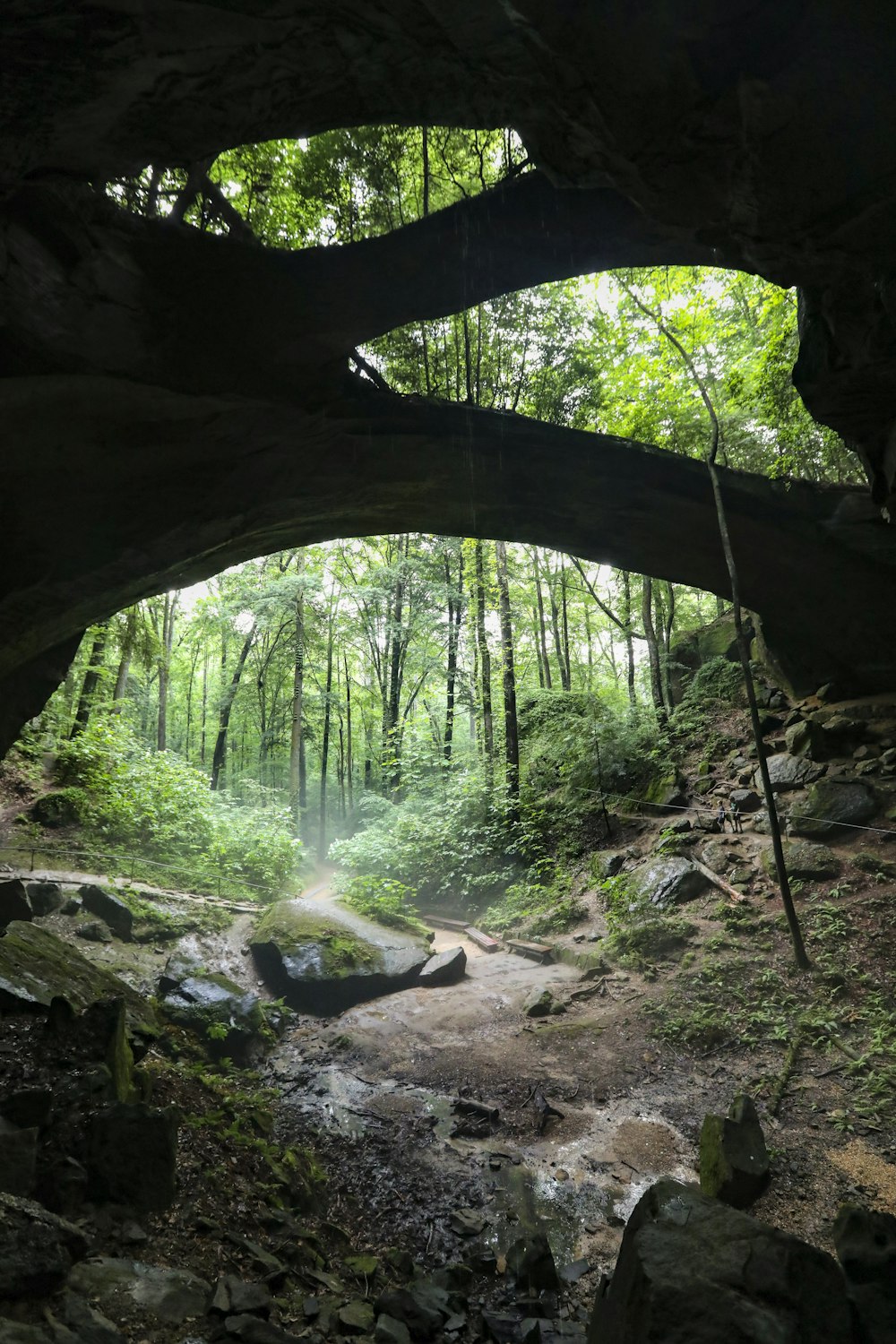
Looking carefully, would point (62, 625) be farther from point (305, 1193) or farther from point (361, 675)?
point (361, 675)

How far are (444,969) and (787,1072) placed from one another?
16.4 feet

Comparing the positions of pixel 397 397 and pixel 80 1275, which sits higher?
pixel 397 397

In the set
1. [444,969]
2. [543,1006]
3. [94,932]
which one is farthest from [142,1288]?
[444,969]

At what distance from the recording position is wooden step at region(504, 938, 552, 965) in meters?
9.96

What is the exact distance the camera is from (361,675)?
35.4m

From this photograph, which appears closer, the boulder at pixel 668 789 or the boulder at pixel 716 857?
the boulder at pixel 716 857

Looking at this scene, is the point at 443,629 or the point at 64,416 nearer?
the point at 64,416

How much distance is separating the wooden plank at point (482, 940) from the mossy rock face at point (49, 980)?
6.49m

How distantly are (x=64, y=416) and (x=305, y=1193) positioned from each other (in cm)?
664

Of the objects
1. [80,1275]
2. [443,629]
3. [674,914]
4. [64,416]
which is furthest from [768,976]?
[443,629]

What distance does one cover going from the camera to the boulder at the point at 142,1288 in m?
2.47

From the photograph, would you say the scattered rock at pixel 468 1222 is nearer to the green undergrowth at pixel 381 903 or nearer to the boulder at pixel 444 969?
the boulder at pixel 444 969

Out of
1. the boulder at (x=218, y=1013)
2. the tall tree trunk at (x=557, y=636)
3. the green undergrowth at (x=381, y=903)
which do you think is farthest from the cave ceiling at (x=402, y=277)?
the tall tree trunk at (x=557, y=636)

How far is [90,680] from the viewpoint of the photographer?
49.0 ft
